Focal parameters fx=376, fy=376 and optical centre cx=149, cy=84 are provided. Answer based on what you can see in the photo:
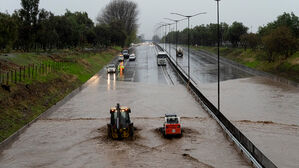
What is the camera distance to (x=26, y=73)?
46438mm

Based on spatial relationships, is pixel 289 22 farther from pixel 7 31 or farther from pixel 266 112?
pixel 7 31

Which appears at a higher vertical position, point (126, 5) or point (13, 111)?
point (126, 5)

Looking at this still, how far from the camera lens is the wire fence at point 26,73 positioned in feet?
130

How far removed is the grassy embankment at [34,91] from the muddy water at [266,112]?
17.9m

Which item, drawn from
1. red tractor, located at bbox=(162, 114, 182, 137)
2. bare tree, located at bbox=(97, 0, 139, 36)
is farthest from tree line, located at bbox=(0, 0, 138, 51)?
red tractor, located at bbox=(162, 114, 182, 137)

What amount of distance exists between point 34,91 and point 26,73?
6895 mm

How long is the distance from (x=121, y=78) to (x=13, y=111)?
30.3 meters

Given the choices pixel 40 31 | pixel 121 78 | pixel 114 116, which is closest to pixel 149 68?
pixel 121 78

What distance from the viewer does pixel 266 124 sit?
101 ft

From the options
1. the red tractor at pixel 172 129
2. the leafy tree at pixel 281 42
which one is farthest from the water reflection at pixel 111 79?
the leafy tree at pixel 281 42

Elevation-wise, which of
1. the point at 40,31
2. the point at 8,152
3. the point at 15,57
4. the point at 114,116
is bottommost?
the point at 8,152

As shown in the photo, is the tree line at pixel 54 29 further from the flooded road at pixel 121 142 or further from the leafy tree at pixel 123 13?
the flooded road at pixel 121 142

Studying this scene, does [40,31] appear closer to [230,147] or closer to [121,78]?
[121,78]

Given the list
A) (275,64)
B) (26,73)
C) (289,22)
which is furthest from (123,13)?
(26,73)
